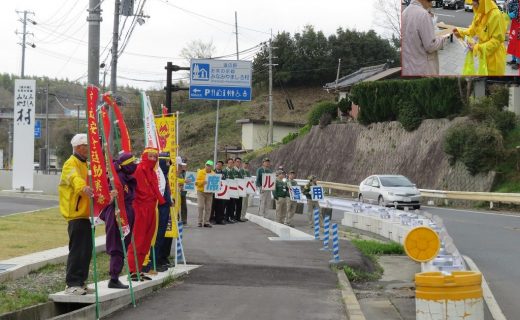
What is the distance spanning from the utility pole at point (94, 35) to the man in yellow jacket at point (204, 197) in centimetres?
565

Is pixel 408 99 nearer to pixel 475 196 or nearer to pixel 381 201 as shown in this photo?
pixel 475 196

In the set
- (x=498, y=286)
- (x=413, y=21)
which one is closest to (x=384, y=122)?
(x=413, y=21)

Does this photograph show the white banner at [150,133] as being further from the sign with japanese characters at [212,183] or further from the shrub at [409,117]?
the shrub at [409,117]

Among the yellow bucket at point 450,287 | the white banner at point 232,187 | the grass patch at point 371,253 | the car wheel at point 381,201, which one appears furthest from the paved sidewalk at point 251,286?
the car wheel at point 381,201

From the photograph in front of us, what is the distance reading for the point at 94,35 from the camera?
1545 centimetres

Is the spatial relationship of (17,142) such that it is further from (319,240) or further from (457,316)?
(457,316)

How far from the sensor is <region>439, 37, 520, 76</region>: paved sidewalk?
2805cm

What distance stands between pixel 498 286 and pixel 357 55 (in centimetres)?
6426

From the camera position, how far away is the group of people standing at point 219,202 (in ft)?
67.3

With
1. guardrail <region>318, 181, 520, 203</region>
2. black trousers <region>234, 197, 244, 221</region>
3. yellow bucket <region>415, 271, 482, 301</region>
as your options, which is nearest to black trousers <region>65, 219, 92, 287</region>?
yellow bucket <region>415, 271, 482, 301</region>

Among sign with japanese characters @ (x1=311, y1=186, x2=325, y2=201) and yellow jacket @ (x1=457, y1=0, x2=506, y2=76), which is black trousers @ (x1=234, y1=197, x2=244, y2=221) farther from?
yellow jacket @ (x1=457, y1=0, x2=506, y2=76)

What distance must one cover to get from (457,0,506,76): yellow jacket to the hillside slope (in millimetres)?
9614

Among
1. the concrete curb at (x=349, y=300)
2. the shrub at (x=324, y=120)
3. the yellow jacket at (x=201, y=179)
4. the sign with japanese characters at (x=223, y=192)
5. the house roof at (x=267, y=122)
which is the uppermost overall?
the house roof at (x=267, y=122)

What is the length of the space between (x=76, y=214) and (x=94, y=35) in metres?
7.46
